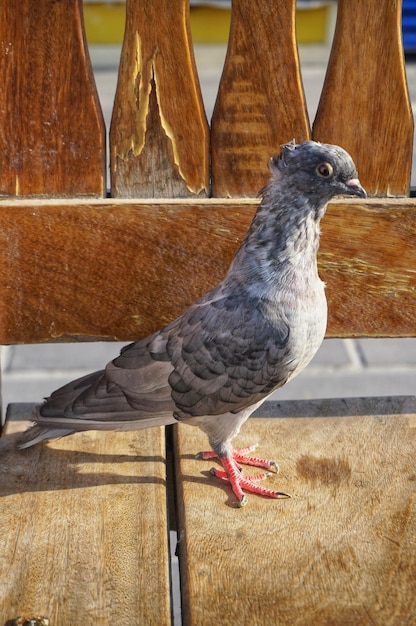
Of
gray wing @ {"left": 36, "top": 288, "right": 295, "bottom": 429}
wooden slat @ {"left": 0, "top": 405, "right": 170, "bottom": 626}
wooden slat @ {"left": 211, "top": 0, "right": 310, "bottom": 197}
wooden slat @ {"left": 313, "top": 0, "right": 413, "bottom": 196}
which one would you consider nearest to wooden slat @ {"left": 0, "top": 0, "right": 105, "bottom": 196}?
wooden slat @ {"left": 211, "top": 0, "right": 310, "bottom": 197}

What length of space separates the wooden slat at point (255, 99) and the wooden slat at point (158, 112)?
0.20 ft

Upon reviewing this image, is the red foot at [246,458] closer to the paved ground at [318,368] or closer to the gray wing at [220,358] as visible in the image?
the gray wing at [220,358]

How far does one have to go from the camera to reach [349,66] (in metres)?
2.29

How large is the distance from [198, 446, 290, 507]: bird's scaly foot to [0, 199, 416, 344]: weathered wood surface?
0.43 metres

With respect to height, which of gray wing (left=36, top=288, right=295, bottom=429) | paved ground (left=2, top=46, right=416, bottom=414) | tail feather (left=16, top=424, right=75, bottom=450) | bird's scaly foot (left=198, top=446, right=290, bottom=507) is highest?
gray wing (left=36, top=288, right=295, bottom=429)

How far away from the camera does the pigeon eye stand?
6.64 feet

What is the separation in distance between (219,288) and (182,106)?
1.59ft

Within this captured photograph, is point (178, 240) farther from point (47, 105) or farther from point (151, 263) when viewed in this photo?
point (47, 105)

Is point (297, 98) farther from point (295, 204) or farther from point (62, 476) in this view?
point (62, 476)

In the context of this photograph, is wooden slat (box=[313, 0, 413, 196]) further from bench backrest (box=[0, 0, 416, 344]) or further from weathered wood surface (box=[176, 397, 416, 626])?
weathered wood surface (box=[176, 397, 416, 626])

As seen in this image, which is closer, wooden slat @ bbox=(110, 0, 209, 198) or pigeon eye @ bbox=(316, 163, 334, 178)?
pigeon eye @ bbox=(316, 163, 334, 178)

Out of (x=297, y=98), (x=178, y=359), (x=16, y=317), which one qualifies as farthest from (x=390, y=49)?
(x=16, y=317)

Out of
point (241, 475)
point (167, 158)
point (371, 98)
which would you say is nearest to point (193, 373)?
point (241, 475)

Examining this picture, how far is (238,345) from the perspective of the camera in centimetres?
219
